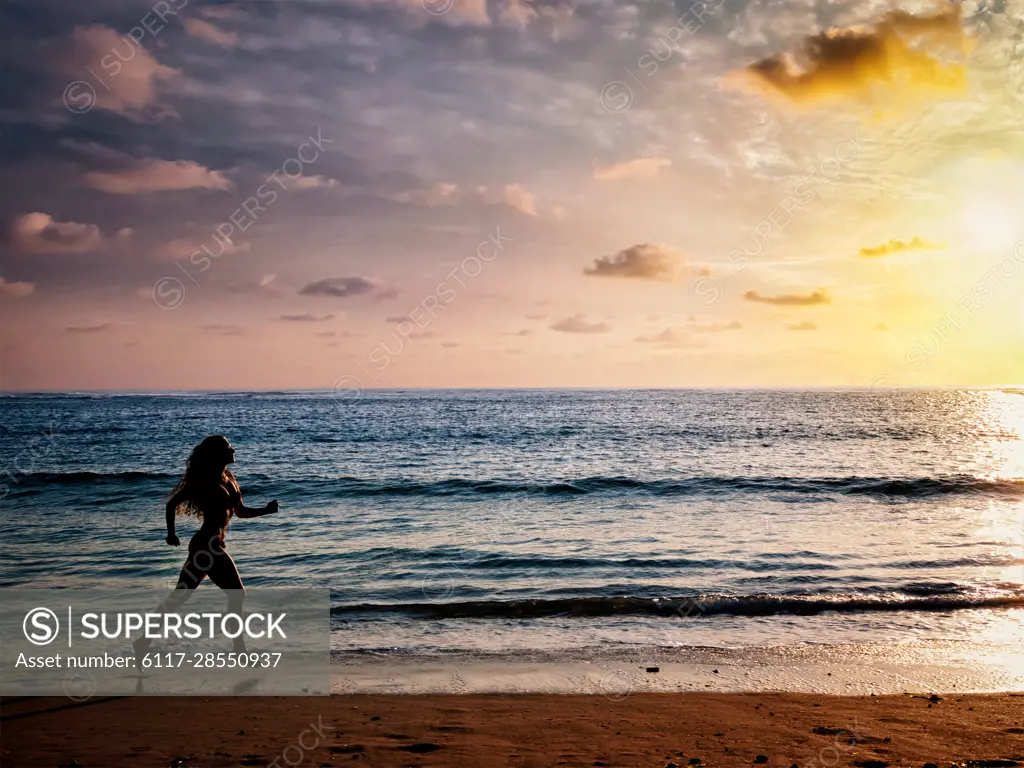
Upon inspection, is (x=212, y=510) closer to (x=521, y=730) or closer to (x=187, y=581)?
(x=187, y=581)

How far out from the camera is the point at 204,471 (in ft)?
22.2

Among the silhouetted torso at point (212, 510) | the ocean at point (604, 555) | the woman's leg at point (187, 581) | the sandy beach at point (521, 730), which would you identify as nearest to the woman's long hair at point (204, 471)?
→ the silhouetted torso at point (212, 510)

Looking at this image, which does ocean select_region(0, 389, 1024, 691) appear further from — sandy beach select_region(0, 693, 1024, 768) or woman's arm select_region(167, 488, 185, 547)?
woman's arm select_region(167, 488, 185, 547)

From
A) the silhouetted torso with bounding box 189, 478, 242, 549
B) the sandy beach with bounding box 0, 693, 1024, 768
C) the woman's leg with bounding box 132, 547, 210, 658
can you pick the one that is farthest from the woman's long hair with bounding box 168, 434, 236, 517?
the sandy beach with bounding box 0, 693, 1024, 768

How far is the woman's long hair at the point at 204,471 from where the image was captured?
6.75 meters

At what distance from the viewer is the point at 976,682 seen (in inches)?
301

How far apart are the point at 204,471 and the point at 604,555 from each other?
10035 millimetres

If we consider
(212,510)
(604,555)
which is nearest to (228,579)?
(212,510)

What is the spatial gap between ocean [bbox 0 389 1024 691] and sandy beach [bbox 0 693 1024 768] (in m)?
0.80

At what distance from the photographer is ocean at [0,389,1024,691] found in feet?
28.2

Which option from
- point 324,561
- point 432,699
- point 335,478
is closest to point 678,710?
point 432,699

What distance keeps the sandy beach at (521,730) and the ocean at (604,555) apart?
80 cm

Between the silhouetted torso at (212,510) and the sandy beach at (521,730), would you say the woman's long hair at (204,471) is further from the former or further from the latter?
the sandy beach at (521,730)

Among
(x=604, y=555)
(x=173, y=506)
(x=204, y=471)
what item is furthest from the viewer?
(x=604, y=555)
